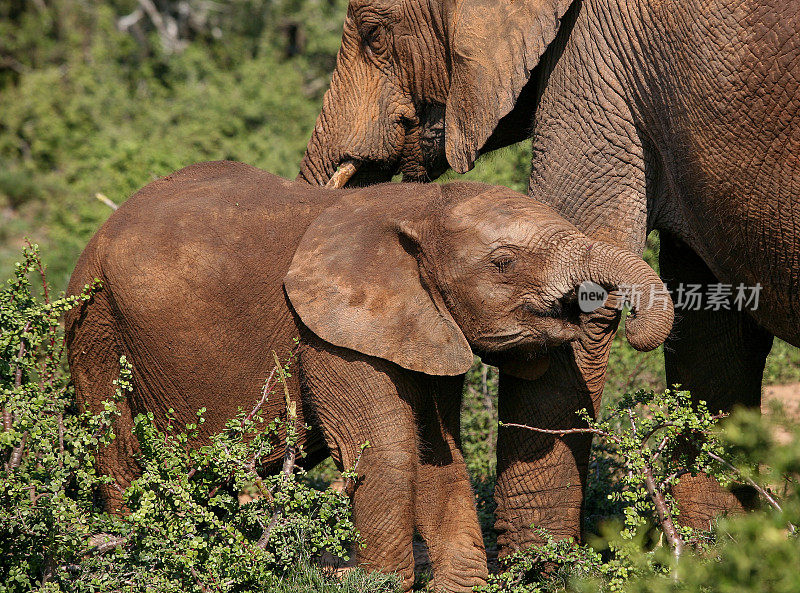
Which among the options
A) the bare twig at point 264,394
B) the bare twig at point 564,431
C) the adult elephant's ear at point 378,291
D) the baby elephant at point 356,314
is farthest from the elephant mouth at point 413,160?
the bare twig at point 564,431

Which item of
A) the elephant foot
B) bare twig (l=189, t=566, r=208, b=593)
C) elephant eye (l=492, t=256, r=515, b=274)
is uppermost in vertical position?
elephant eye (l=492, t=256, r=515, b=274)

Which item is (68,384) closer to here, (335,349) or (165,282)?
(165,282)

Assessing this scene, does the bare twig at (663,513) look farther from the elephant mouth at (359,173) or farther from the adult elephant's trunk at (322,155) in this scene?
the adult elephant's trunk at (322,155)

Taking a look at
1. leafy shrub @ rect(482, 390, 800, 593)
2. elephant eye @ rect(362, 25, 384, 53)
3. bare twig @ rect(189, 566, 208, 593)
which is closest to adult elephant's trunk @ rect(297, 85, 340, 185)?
elephant eye @ rect(362, 25, 384, 53)

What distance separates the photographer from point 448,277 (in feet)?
12.8

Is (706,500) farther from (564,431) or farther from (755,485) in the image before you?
(755,485)

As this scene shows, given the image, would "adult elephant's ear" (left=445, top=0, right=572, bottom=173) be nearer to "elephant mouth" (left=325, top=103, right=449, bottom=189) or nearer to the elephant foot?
"elephant mouth" (left=325, top=103, right=449, bottom=189)

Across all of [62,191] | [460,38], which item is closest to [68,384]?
[460,38]

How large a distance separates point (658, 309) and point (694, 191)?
2.22 ft

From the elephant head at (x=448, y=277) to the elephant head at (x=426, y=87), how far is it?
1.69 ft

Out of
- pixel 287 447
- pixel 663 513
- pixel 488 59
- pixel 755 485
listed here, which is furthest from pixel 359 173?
pixel 755 485

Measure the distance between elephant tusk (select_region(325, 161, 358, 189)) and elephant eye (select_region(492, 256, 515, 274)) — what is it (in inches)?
49.8

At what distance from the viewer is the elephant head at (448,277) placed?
149 inches

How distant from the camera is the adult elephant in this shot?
367 cm
